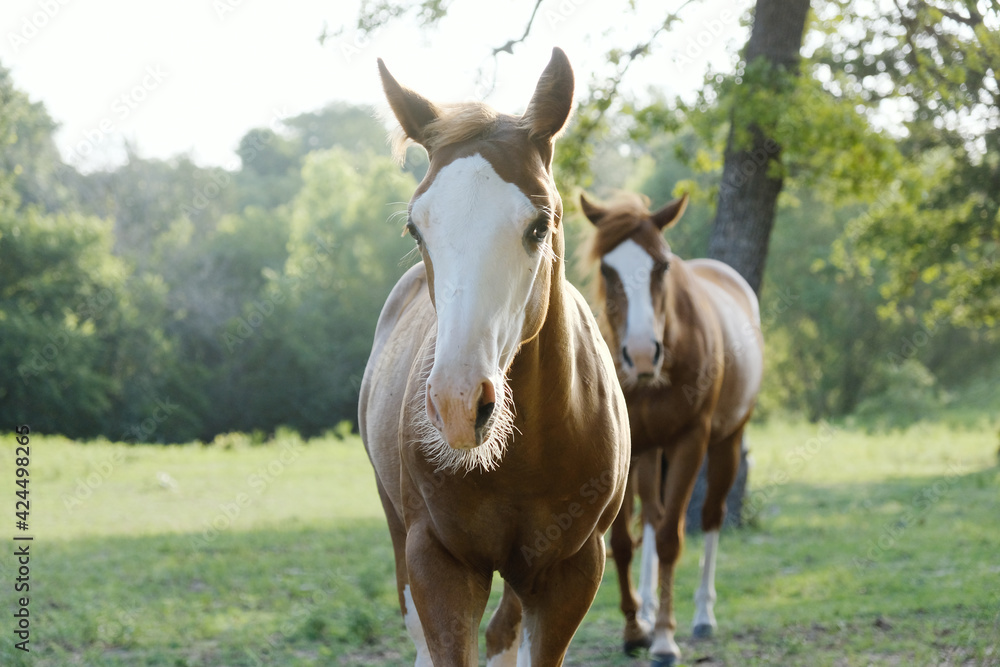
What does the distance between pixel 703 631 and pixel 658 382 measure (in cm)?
→ 174

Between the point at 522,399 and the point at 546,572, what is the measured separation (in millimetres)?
617

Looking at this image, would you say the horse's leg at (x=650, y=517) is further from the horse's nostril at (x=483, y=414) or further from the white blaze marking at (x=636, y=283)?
the horse's nostril at (x=483, y=414)

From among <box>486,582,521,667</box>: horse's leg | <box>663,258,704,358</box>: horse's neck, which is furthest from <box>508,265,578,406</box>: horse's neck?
<box>663,258,704,358</box>: horse's neck

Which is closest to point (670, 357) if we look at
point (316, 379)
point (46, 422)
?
point (46, 422)

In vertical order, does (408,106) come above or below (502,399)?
above

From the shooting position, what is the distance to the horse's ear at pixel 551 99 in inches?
87.5

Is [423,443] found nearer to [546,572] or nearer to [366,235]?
[546,572]

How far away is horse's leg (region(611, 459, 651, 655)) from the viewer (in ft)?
16.1

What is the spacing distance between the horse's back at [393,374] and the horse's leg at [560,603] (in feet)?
2.42

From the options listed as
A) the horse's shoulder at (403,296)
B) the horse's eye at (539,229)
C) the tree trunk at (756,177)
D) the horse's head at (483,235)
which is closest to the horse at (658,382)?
the horse's shoulder at (403,296)

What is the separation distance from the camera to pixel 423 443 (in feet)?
7.77

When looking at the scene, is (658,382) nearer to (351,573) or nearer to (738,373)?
(738,373)

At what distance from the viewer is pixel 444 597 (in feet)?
7.86

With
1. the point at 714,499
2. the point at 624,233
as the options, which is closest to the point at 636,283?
the point at 624,233
